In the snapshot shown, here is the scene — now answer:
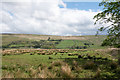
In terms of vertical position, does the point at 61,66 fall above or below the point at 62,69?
below

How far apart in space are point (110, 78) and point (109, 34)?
18.2 feet

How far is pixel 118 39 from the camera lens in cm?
1223

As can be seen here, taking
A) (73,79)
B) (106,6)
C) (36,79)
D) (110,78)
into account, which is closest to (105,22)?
(106,6)

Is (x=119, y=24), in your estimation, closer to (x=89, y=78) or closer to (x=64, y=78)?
(x=89, y=78)

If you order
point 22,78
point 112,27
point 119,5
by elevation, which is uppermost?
point 119,5

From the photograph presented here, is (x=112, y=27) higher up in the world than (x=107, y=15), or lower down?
lower down

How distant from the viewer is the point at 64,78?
7.67m

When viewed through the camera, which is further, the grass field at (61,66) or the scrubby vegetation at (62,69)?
the grass field at (61,66)

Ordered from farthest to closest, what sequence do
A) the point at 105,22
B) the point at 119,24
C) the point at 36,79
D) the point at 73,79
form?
the point at 105,22 → the point at 119,24 → the point at 73,79 → the point at 36,79

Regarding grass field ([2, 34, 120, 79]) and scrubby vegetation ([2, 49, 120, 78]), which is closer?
scrubby vegetation ([2, 49, 120, 78])

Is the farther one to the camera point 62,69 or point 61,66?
point 61,66

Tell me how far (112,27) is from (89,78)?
695 centimetres

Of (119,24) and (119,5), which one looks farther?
(119,24)

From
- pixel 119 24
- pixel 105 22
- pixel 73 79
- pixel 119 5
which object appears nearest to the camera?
pixel 73 79
